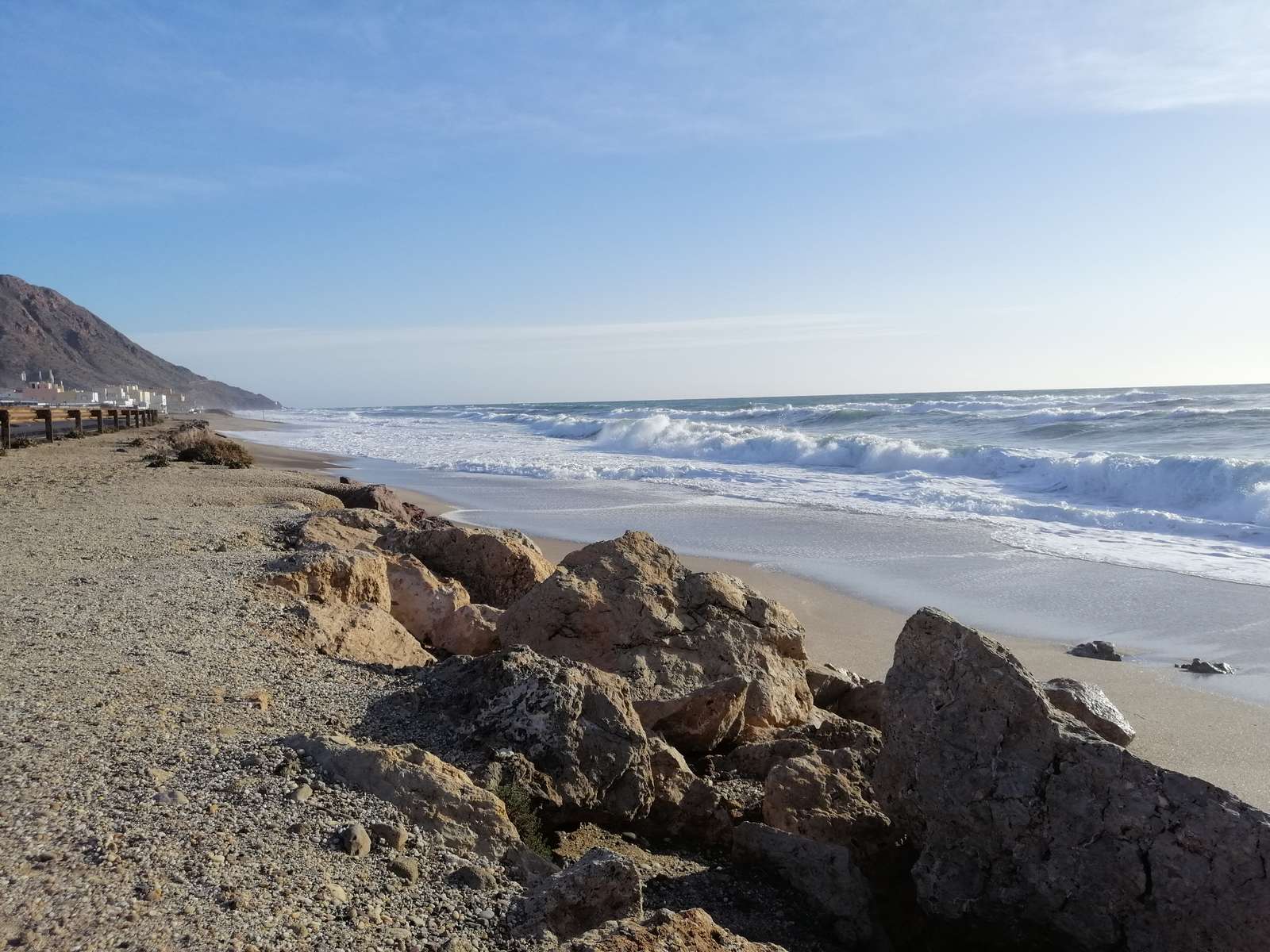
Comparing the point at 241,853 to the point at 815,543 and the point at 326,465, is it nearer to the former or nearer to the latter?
the point at 815,543

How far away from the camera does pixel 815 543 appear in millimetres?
11656

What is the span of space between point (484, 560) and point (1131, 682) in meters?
4.65

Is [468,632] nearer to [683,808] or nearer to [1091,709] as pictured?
[683,808]

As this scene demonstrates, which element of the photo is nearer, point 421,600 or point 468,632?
point 468,632

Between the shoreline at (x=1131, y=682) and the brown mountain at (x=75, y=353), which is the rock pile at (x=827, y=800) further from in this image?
the brown mountain at (x=75, y=353)

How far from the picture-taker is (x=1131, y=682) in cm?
632

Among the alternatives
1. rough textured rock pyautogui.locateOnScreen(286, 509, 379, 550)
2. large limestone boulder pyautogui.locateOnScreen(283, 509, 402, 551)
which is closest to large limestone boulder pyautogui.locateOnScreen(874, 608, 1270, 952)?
large limestone boulder pyautogui.locateOnScreen(283, 509, 402, 551)

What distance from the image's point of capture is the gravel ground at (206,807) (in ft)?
7.66

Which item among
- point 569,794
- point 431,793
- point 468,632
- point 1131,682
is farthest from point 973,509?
point 431,793

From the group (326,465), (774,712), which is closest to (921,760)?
(774,712)

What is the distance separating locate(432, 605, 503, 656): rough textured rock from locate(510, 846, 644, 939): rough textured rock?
318cm

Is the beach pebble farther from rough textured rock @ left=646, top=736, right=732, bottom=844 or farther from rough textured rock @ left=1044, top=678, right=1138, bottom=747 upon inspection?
rough textured rock @ left=1044, top=678, right=1138, bottom=747

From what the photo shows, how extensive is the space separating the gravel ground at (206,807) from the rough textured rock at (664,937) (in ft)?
0.94

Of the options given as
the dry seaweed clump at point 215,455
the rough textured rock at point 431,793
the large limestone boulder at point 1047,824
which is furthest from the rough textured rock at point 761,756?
the dry seaweed clump at point 215,455
